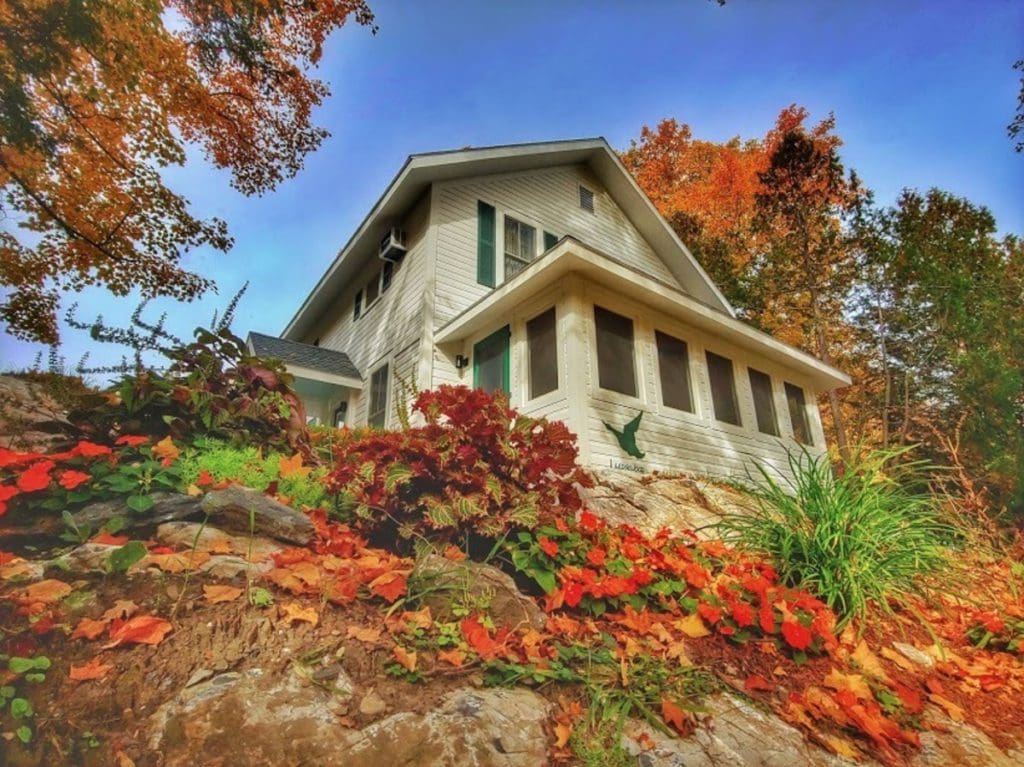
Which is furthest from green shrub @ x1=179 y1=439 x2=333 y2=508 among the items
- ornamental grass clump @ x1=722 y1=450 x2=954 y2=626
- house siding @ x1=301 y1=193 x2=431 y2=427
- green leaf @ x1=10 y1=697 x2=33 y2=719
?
house siding @ x1=301 y1=193 x2=431 y2=427

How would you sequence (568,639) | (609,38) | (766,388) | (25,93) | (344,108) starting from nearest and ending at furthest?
(25,93)
(568,639)
(344,108)
(609,38)
(766,388)

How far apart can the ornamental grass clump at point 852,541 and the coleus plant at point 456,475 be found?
51.5 inches

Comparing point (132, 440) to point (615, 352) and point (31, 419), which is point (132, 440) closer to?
point (31, 419)

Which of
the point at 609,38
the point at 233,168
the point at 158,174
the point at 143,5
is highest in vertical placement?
the point at 609,38

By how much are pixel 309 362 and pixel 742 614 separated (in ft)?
23.4

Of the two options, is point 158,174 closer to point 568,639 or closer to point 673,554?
point 568,639

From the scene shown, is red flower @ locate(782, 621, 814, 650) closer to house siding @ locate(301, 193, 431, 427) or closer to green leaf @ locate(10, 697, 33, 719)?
green leaf @ locate(10, 697, 33, 719)

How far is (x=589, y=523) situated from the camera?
2.34m

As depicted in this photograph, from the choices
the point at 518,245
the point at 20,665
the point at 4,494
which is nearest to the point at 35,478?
the point at 4,494

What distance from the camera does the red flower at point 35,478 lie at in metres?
1.57

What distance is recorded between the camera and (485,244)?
24.2 feet

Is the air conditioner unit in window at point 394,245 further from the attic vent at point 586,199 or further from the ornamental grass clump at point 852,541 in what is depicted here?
the ornamental grass clump at point 852,541

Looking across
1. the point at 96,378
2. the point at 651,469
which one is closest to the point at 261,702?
the point at 96,378

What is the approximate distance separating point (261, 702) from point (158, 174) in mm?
1834
